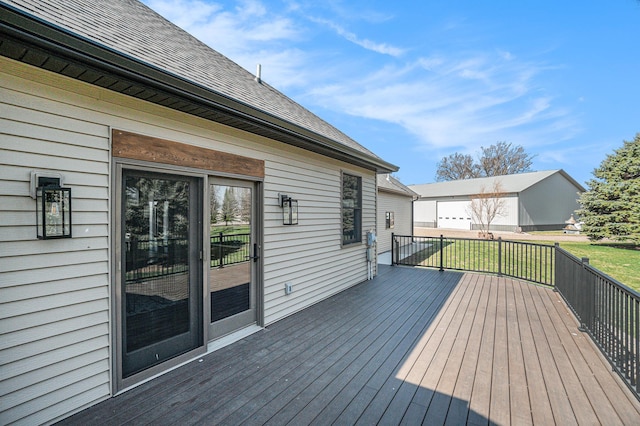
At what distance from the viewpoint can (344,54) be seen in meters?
9.72

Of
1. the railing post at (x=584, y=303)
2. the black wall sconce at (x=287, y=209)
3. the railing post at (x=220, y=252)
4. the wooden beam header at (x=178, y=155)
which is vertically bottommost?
the railing post at (x=584, y=303)

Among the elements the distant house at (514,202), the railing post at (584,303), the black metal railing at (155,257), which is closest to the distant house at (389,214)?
the railing post at (584,303)

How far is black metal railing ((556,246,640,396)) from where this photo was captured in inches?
95.7

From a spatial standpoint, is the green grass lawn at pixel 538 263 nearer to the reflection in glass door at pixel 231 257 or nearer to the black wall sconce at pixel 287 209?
the black wall sconce at pixel 287 209

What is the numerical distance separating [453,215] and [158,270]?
1001 inches

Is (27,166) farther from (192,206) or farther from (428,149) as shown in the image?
(428,149)

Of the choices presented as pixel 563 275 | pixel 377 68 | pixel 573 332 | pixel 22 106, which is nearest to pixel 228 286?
pixel 22 106

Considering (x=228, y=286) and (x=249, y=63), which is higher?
(x=249, y=63)

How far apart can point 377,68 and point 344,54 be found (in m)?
1.80

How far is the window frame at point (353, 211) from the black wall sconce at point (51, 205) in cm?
429

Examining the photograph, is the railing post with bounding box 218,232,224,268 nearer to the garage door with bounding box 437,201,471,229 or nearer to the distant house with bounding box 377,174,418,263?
the distant house with bounding box 377,174,418,263

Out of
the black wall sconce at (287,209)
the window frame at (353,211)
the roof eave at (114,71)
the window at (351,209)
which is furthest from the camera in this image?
the window at (351,209)

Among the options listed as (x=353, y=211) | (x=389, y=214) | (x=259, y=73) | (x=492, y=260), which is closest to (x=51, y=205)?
(x=259, y=73)

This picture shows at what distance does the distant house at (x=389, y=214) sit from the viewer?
37.2 ft
